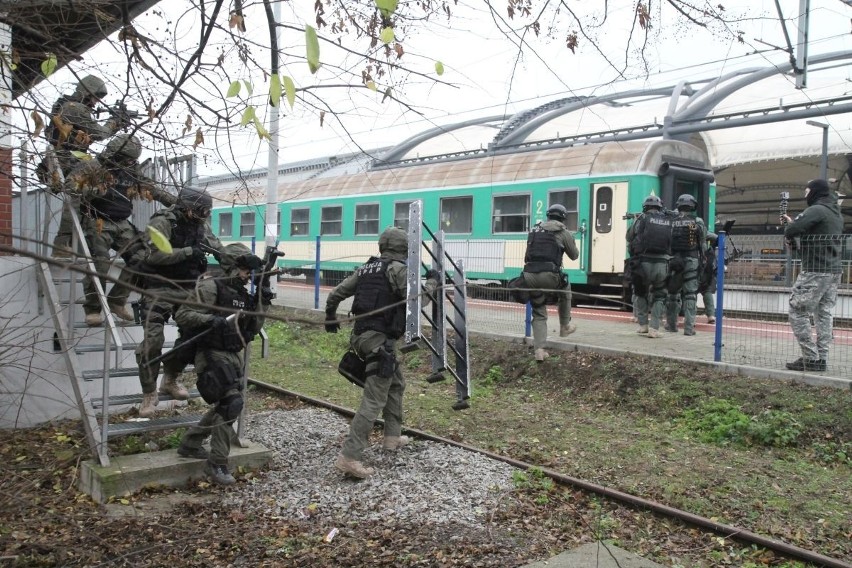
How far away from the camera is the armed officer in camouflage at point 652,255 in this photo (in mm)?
10195

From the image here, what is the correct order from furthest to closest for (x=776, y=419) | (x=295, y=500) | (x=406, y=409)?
(x=406, y=409) < (x=776, y=419) < (x=295, y=500)

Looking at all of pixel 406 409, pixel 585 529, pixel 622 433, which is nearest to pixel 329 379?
pixel 406 409

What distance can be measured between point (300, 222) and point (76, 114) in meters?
18.0

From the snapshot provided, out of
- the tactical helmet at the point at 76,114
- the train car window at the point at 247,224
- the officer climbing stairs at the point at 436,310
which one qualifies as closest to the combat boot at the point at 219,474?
the officer climbing stairs at the point at 436,310

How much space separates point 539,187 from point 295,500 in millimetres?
11701

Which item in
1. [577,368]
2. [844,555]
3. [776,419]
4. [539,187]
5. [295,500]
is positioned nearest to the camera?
[844,555]

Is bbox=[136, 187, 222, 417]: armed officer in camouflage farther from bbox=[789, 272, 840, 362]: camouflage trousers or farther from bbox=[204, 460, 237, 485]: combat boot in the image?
bbox=[789, 272, 840, 362]: camouflage trousers

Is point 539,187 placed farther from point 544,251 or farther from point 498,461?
point 498,461

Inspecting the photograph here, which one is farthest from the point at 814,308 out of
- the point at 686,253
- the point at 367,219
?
the point at 367,219

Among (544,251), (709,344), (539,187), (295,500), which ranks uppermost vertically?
(539,187)

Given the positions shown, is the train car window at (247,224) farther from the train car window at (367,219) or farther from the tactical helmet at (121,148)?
the tactical helmet at (121,148)

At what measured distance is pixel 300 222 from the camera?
73.8 feet

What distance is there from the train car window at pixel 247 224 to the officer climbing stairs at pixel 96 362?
16317 millimetres

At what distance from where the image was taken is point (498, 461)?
20.3 ft
